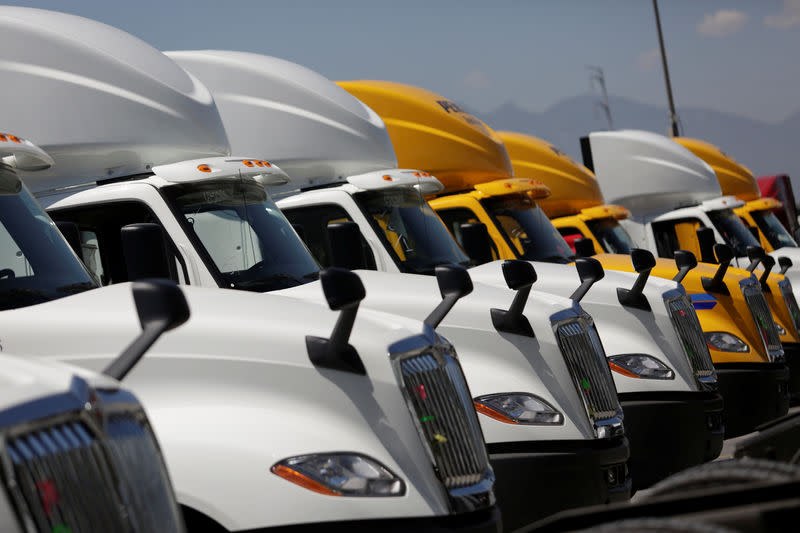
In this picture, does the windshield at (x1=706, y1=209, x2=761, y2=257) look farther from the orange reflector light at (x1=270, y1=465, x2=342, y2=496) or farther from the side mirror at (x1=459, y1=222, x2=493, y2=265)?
the orange reflector light at (x1=270, y1=465, x2=342, y2=496)

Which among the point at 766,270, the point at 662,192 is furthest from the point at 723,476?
the point at 662,192

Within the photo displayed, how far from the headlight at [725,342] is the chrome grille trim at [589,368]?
341cm

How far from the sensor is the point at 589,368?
7.04 m

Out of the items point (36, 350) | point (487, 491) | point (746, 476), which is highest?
point (36, 350)

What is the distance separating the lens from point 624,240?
1577 centimetres

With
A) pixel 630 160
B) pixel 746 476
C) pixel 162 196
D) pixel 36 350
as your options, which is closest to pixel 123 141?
pixel 162 196

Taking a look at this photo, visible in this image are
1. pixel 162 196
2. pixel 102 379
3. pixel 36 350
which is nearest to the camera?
pixel 102 379

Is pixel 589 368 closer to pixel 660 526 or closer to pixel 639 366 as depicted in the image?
pixel 639 366

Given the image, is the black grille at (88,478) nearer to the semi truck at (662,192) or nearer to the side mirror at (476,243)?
the side mirror at (476,243)

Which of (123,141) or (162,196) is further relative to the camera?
(123,141)

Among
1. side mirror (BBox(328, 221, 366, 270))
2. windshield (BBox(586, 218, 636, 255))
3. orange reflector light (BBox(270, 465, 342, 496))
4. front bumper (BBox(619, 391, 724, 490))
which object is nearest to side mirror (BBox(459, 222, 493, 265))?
side mirror (BBox(328, 221, 366, 270))

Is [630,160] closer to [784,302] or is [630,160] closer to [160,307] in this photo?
[784,302]

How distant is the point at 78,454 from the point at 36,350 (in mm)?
1685

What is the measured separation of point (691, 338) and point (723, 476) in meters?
5.81
